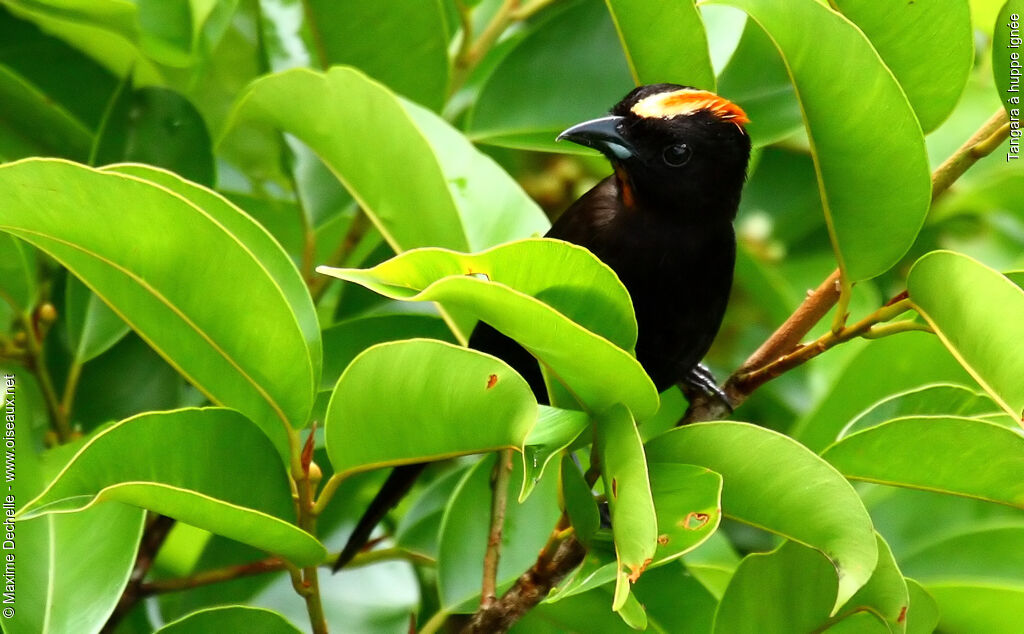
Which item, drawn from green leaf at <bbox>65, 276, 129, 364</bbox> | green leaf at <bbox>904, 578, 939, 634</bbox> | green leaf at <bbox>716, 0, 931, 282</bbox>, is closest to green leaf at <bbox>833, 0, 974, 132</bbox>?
green leaf at <bbox>716, 0, 931, 282</bbox>

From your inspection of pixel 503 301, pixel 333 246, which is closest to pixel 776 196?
pixel 333 246

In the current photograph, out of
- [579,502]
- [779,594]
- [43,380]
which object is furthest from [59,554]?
[779,594]

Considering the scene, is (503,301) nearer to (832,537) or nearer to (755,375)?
(832,537)

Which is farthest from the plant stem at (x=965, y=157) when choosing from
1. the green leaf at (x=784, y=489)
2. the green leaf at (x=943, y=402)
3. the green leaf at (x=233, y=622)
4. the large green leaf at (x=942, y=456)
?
the green leaf at (x=233, y=622)

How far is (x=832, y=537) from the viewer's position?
1.26 metres

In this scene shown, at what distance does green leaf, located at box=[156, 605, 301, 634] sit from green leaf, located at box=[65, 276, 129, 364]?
56cm

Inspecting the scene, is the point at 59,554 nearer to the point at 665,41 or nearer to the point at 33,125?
the point at 33,125

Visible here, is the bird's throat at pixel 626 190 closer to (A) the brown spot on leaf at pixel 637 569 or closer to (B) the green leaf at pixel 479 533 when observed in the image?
(B) the green leaf at pixel 479 533

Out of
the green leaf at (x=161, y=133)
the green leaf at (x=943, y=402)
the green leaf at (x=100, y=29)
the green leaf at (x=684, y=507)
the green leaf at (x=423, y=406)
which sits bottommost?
the green leaf at (x=943, y=402)

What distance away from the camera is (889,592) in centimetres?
137

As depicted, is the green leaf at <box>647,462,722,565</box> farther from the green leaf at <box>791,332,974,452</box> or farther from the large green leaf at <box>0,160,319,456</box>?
the green leaf at <box>791,332,974,452</box>

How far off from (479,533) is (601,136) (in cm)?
73

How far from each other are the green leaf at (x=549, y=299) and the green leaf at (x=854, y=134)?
1.29 feet

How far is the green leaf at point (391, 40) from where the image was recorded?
2.08 m
